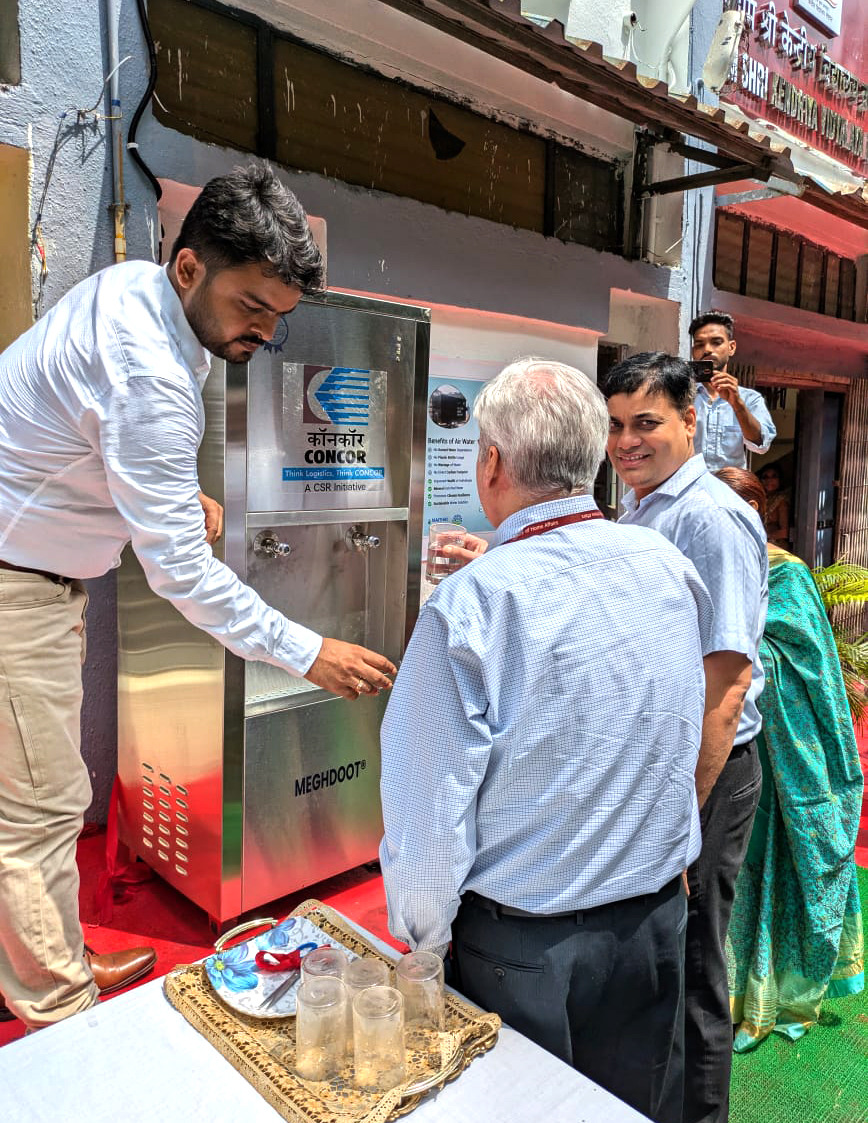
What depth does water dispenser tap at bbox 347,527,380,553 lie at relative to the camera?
3.11m

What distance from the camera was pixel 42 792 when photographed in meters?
2.06

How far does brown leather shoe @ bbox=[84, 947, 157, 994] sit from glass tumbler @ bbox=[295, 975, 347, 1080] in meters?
1.58

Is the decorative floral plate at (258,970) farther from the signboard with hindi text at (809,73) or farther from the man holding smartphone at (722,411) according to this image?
the signboard with hindi text at (809,73)

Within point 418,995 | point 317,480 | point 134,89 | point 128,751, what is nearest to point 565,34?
point 134,89

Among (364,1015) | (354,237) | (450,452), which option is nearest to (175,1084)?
(364,1015)

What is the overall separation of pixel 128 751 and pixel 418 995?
226 centimetres

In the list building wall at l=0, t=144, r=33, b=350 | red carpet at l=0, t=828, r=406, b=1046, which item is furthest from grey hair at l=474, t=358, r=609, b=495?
building wall at l=0, t=144, r=33, b=350

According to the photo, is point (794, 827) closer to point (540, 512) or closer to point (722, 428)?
point (540, 512)

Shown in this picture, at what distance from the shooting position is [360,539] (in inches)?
122

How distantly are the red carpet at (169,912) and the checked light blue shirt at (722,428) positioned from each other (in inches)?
126

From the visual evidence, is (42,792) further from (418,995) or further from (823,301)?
(823,301)

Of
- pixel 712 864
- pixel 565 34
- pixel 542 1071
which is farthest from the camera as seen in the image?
pixel 565 34

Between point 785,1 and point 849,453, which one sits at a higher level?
point 785,1

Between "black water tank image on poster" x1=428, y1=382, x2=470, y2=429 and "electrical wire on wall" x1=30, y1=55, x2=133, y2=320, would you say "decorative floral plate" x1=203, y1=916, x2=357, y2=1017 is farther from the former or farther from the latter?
"black water tank image on poster" x1=428, y1=382, x2=470, y2=429
